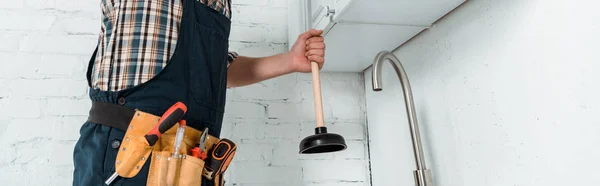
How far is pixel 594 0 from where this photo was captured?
2.32 feet

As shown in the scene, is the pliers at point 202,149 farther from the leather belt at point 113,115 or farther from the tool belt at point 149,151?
the leather belt at point 113,115

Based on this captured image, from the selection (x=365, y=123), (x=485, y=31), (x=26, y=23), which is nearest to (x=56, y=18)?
(x=26, y=23)

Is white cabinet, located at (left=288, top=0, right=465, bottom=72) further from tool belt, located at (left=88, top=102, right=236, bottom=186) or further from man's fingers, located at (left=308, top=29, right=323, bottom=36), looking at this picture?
tool belt, located at (left=88, top=102, right=236, bottom=186)

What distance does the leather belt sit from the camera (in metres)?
0.85

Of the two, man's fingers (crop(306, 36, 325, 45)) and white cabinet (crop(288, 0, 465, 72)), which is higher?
white cabinet (crop(288, 0, 465, 72))

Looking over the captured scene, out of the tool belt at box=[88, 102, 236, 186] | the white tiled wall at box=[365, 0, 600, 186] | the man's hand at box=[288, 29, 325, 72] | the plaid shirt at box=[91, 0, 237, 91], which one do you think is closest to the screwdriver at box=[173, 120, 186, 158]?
the tool belt at box=[88, 102, 236, 186]

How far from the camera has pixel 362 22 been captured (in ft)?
3.78

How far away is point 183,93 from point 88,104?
2.23 ft

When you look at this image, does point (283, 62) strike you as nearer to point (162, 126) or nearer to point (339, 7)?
point (339, 7)

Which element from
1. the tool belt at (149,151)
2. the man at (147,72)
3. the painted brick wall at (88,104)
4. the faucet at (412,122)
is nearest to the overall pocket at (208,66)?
the man at (147,72)

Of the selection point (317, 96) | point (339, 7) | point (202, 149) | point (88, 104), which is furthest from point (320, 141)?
point (88, 104)

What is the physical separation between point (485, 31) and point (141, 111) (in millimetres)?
759

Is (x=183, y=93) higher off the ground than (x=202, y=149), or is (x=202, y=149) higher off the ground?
(x=183, y=93)

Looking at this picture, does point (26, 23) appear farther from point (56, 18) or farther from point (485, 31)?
point (485, 31)
